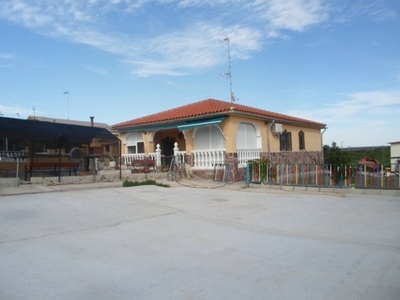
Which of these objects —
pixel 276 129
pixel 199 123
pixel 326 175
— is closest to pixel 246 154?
pixel 199 123

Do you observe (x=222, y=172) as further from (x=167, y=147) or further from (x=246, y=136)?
(x=167, y=147)

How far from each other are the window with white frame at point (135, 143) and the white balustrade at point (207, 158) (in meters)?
4.81

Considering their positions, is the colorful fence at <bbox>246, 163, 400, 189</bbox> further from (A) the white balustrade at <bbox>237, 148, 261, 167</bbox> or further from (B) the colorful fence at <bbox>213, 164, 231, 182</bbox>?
(A) the white balustrade at <bbox>237, 148, 261, 167</bbox>

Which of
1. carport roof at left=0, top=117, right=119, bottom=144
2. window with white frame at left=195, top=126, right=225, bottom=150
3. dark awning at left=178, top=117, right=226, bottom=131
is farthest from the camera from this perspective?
window with white frame at left=195, top=126, right=225, bottom=150

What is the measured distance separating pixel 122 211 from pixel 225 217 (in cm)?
259

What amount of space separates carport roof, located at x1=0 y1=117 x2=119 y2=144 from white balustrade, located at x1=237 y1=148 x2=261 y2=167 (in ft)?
20.1

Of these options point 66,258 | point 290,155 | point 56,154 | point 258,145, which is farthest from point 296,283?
point 290,155

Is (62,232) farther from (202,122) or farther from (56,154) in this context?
(202,122)

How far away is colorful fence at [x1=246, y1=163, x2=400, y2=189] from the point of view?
1093 cm

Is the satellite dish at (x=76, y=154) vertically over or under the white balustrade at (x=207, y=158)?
over

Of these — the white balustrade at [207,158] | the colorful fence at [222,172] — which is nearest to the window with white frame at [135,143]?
the white balustrade at [207,158]

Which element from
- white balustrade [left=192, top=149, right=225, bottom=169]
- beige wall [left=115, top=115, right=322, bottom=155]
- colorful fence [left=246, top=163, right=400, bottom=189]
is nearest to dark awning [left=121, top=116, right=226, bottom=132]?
beige wall [left=115, top=115, right=322, bottom=155]

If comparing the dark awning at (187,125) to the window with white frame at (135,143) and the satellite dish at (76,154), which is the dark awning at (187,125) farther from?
the satellite dish at (76,154)

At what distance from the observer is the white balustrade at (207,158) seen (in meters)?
→ 16.3
